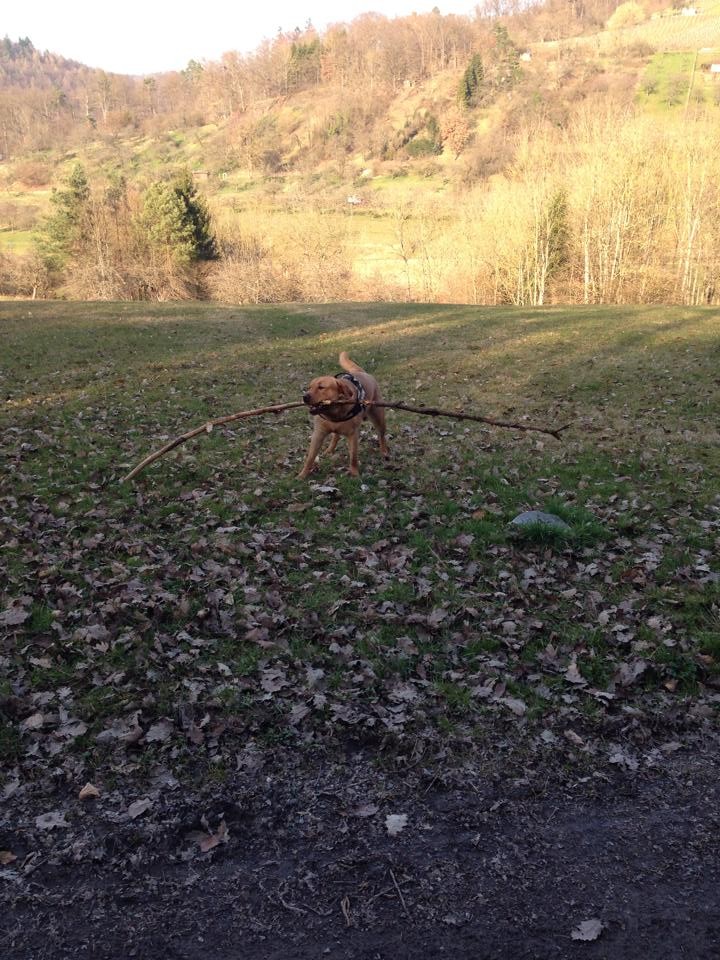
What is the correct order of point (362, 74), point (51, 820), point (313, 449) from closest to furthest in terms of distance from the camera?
1. point (51, 820)
2. point (313, 449)
3. point (362, 74)

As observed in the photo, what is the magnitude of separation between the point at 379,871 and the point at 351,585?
2.84 m

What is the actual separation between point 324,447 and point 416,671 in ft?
17.7

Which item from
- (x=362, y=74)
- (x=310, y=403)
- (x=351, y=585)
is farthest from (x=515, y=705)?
(x=362, y=74)

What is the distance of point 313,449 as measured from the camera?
8.11 metres

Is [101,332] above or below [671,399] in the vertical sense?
above

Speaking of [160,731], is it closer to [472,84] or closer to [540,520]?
[540,520]

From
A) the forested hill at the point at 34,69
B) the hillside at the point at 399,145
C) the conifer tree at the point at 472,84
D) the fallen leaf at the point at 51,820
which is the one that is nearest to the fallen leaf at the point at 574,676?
the fallen leaf at the point at 51,820

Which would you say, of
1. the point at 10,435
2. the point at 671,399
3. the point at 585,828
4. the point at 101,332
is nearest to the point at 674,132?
the point at 671,399

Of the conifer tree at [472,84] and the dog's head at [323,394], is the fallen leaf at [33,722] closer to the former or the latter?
the dog's head at [323,394]

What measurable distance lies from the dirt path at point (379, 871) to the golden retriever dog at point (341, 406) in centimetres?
415

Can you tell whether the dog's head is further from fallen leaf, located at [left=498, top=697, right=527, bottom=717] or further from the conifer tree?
the conifer tree

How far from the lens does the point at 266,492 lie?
8.10m

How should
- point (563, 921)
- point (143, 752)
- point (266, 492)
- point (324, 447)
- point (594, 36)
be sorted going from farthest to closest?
1. point (594, 36)
2. point (324, 447)
3. point (266, 492)
4. point (143, 752)
5. point (563, 921)

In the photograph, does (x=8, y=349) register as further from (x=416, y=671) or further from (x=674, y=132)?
(x=674, y=132)
